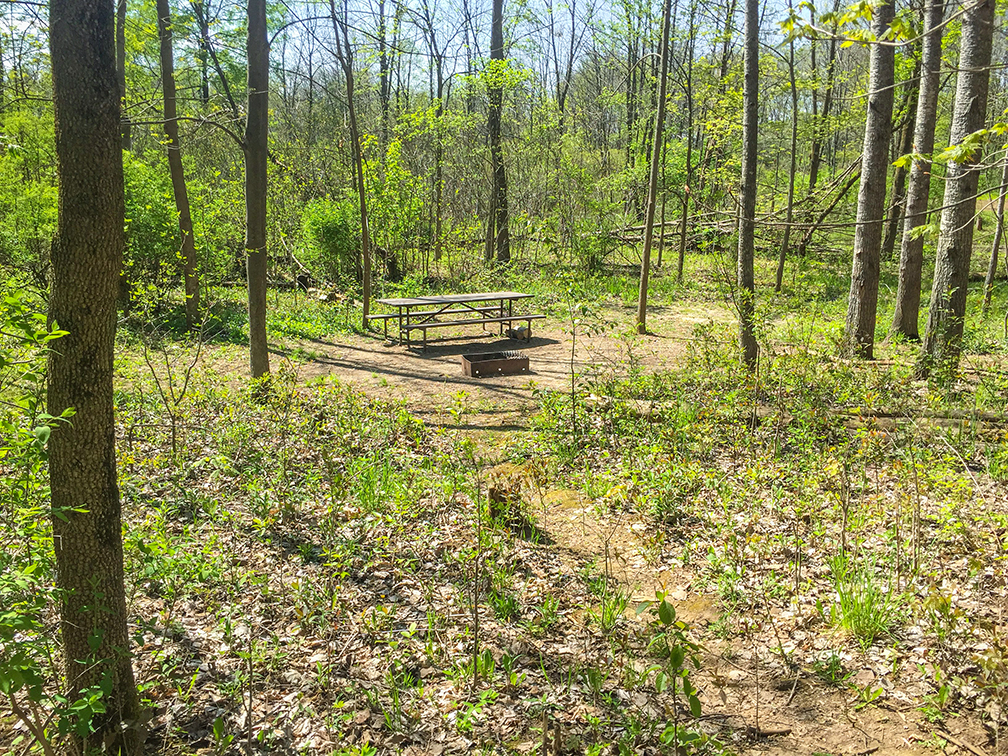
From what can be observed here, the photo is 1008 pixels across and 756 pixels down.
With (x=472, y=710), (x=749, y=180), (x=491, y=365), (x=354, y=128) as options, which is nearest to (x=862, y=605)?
(x=472, y=710)

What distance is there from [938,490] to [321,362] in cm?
829

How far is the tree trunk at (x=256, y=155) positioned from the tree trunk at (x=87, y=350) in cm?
493

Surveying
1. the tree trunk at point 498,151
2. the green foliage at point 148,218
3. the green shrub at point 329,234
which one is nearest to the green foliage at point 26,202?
the green foliage at point 148,218

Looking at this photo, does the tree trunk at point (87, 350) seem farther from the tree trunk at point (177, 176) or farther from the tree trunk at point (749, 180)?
the tree trunk at point (177, 176)

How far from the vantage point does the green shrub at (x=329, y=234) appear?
1498 centimetres

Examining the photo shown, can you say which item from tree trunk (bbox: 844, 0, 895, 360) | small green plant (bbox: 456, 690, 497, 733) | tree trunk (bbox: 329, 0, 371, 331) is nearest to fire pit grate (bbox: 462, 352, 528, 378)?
tree trunk (bbox: 329, 0, 371, 331)

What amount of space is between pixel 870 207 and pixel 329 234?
1067 centimetres

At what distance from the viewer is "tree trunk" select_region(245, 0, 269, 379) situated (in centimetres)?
696

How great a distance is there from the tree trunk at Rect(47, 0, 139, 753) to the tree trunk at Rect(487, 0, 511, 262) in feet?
52.6

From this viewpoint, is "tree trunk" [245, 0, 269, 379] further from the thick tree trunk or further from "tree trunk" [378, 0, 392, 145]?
"tree trunk" [378, 0, 392, 145]

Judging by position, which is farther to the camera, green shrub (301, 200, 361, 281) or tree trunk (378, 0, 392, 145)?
tree trunk (378, 0, 392, 145)

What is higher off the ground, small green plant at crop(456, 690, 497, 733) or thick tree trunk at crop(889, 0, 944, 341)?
thick tree trunk at crop(889, 0, 944, 341)

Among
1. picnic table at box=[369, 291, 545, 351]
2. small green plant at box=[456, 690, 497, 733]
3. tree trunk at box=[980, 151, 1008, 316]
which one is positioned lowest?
small green plant at box=[456, 690, 497, 733]

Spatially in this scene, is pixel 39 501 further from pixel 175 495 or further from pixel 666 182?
pixel 666 182
